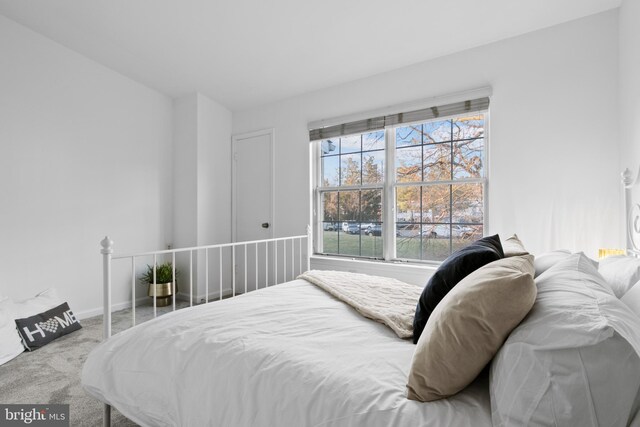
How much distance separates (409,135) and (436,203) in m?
0.68

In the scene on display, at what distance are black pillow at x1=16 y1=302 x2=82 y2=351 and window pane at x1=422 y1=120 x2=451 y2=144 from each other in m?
3.52

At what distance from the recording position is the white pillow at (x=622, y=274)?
Answer: 115cm

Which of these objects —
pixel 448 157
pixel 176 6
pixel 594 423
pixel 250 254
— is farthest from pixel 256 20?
pixel 594 423

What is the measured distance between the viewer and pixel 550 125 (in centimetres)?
246

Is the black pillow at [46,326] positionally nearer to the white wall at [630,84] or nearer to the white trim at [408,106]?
the white trim at [408,106]

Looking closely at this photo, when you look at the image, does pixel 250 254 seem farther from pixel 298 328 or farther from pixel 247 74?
pixel 298 328

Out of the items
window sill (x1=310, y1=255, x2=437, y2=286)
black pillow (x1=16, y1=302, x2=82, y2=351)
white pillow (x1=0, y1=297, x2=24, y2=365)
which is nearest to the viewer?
white pillow (x1=0, y1=297, x2=24, y2=365)

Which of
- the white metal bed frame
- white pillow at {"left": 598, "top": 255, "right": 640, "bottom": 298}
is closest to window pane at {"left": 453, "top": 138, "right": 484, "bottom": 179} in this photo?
the white metal bed frame

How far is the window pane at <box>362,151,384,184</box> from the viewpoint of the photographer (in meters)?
3.29

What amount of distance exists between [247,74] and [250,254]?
200 cm

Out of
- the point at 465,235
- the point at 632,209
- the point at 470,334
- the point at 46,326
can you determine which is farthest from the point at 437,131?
the point at 46,326

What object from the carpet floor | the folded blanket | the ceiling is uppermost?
the ceiling

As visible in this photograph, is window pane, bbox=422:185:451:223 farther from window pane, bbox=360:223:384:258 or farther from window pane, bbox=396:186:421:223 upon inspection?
window pane, bbox=360:223:384:258

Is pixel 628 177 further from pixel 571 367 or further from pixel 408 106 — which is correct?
pixel 571 367
